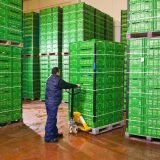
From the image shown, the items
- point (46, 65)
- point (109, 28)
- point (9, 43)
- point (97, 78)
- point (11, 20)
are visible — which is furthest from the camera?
point (109, 28)

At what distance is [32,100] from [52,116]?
7.30 m

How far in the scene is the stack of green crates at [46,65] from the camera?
12.8 m

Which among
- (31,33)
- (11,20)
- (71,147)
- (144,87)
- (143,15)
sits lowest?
(71,147)

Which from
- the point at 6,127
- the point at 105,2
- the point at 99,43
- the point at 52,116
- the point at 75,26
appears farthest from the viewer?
the point at 105,2

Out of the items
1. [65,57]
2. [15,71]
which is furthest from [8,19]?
[65,57]

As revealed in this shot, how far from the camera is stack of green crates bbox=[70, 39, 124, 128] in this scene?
23.2 feet

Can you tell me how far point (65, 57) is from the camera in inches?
495

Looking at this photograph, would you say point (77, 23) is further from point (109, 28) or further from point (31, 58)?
point (31, 58)

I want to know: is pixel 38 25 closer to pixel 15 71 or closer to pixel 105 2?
pixel 105 2

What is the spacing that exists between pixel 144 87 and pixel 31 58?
8358 millimetres

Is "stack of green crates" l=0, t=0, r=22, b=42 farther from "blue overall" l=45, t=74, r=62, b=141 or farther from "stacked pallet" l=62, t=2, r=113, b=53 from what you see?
"stacked pallet" l=62, t=2, r=113, b=53

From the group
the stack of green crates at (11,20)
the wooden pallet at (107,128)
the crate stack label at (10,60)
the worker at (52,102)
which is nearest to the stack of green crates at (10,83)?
the crate stack label at (10,60)

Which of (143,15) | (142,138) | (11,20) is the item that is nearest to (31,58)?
(11,20)

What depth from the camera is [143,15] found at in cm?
650
